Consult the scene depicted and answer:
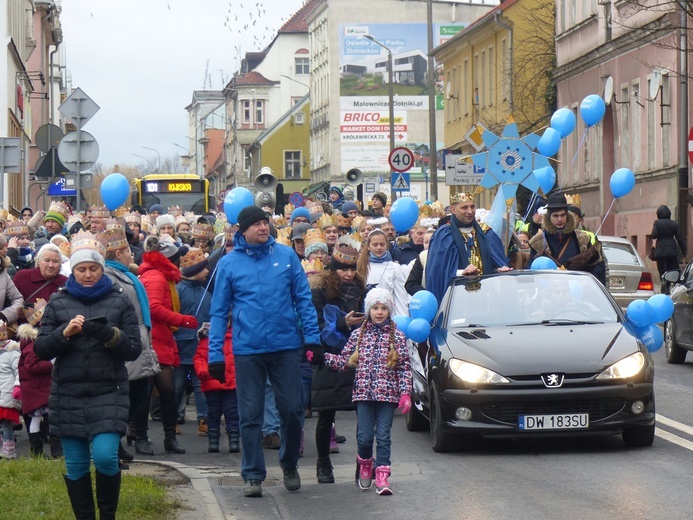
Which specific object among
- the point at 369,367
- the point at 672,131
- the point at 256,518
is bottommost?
the point at 256,518

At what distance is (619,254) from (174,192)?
860 inches

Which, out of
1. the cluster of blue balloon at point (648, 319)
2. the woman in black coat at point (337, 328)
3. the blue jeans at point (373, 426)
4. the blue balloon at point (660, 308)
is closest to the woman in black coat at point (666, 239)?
the blue balloon at point (660, 308)

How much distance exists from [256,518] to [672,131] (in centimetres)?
3124

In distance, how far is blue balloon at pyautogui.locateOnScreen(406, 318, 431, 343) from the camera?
40.2 feet

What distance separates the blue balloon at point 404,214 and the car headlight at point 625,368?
6.50 metres

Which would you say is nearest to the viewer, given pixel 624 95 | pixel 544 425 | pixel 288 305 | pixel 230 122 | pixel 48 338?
pixel 48 338

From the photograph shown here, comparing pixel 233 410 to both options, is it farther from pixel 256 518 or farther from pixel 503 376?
pixel 256 518

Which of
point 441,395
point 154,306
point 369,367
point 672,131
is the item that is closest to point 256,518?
point 369,367

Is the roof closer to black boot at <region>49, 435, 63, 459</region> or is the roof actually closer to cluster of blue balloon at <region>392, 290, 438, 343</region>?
cluster of blue balloon at <region>392, 290, 438, 343</region>

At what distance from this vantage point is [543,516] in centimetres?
945

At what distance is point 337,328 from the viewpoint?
11.3m

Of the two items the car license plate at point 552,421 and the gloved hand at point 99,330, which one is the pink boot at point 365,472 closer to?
the car license plate at point 552,421

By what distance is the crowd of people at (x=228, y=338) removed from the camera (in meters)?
8.75

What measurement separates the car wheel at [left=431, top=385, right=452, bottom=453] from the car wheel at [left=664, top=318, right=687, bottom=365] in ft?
27.7
